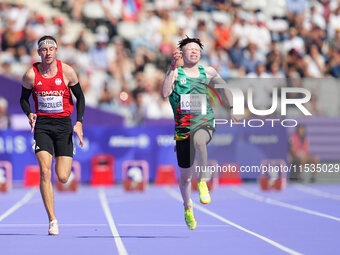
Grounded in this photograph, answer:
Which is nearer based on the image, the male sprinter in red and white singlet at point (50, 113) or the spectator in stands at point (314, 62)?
the male sprinter in red and white singlet at point (50, 113)

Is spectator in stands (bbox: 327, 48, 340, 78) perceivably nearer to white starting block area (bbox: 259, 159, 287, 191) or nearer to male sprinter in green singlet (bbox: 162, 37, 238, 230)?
white starting block area (bbox: 259, 159, 287, 191)

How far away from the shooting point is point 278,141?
67.1ft

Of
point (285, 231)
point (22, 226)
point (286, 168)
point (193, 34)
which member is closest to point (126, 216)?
point (22, 226)

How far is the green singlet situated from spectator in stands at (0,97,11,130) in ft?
36.6

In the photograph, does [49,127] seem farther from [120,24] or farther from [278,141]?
[120,24]

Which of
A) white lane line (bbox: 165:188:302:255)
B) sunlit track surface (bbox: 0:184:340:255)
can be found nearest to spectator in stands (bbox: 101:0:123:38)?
sunlit track surface (bbox: 0:184:340:255)

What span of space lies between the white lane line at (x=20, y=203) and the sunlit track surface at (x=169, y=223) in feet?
0.06

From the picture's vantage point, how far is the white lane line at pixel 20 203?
42.3 feet

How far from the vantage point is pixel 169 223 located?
11.6 metres

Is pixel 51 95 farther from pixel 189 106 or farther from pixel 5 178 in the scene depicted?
pixel 5 178

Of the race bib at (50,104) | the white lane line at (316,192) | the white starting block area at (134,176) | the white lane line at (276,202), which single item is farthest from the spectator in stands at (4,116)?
the race bib at (50,104)

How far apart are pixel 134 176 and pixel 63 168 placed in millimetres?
9108

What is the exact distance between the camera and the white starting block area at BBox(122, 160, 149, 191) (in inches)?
733

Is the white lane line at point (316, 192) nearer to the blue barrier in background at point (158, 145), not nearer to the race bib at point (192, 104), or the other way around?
the blue barrier in background at point (158, 145)
